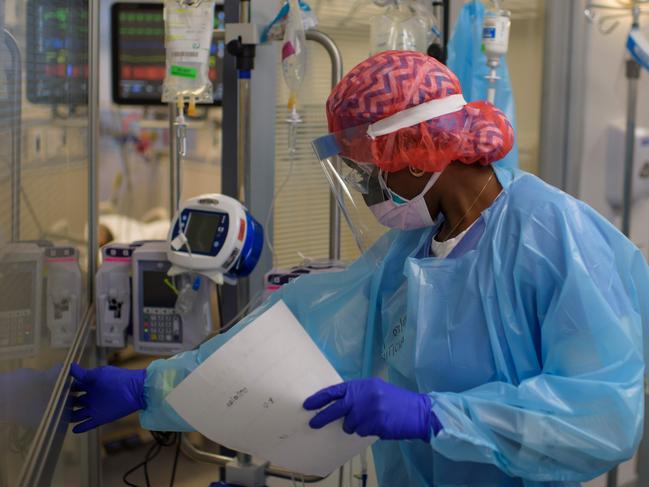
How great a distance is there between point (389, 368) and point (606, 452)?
49cm

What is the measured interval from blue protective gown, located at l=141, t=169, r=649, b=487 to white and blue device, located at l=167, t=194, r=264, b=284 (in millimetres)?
572

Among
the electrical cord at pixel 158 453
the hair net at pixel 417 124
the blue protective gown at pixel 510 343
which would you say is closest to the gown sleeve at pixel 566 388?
the blue protective gown at pixel 510 343

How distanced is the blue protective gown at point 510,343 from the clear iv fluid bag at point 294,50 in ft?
2.85

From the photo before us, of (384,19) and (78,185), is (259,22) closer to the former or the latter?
(384,19)

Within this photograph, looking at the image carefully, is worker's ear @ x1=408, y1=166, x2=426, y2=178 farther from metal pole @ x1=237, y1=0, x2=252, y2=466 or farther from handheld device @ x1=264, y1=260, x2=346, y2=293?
metal pole @ x1=237, y1=0, x2=252, y2=466

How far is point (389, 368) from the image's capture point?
1766 millimetres

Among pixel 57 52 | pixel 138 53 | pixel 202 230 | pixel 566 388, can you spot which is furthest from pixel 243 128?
pixel 138 53

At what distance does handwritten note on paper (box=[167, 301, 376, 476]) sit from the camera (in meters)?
1.43

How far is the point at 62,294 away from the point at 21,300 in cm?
52

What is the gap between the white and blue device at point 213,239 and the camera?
7.84 ft

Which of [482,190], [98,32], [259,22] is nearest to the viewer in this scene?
[482,190]

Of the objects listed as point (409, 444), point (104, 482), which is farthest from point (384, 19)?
point (104, 482)

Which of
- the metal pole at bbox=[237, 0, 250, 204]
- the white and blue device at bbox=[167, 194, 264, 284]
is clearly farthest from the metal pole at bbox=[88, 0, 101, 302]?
the metal pole at bbox=[237, 0, 250, 204]

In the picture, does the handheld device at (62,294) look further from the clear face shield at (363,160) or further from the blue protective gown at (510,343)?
the clear face shield at (363,160)
